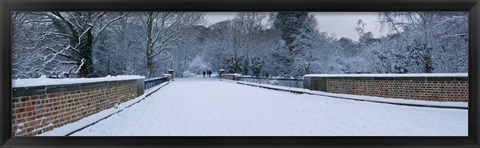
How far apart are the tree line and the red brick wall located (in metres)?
1.45

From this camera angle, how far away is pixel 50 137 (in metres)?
2.73

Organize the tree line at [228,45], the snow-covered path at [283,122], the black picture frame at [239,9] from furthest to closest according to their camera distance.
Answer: the tree line at [228,45] → the snow-covered path at [283,122] → the black picture frame at [239,9]

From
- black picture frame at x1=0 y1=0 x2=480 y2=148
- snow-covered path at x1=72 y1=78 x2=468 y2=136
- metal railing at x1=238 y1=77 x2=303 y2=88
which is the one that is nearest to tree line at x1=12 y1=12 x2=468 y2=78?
metal railing at x1=238 y1=77 x2=303 y2=88

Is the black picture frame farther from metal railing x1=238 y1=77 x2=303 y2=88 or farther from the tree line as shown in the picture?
metal railing x1=238 y1=77 x2=303 y2=88

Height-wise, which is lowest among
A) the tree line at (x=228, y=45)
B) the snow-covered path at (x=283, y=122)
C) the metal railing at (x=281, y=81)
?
the snow-covered path at (x=283, y=122)

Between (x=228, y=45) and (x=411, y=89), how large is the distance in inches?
622

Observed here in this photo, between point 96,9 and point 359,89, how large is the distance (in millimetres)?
6583

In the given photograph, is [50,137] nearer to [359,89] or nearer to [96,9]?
[96,9]

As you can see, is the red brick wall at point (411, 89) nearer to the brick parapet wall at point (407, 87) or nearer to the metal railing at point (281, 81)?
the brick parapet wall at point (407, 87)

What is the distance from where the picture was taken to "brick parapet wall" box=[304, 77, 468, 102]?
610 centimetres

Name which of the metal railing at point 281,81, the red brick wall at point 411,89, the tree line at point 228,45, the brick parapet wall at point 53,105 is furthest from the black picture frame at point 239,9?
the metal railing at point 281,81

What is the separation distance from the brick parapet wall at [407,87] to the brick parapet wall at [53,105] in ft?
17.4

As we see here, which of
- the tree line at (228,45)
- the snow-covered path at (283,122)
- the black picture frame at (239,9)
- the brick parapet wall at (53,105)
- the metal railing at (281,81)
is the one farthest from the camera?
the metal railing at (281,81)

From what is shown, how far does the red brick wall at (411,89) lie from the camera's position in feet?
20.0
